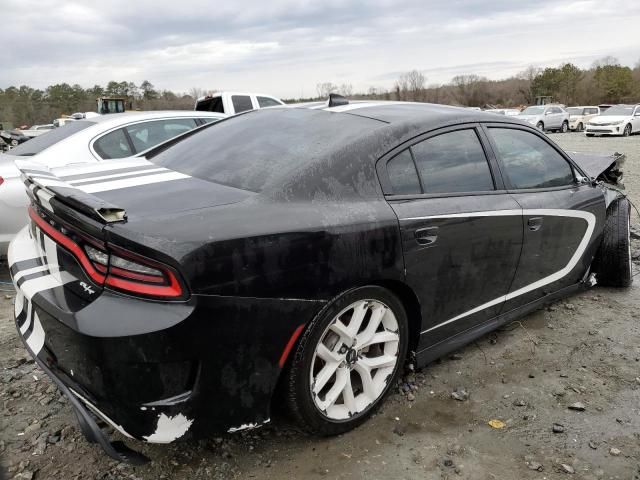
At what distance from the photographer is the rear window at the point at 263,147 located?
7.61 feet

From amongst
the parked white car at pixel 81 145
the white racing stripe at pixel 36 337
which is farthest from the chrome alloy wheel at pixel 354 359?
the parked white car at pixel 81 145

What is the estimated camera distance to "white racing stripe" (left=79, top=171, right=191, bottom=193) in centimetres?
221

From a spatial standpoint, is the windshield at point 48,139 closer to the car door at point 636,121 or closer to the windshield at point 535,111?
the windshield at point 535,111

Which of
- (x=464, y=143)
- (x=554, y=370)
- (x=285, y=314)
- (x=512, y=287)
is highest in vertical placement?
(x=464, y=143)

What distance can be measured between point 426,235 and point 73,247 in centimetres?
154

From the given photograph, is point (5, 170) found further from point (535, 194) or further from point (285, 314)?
point (535, 194)

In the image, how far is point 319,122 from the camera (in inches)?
108

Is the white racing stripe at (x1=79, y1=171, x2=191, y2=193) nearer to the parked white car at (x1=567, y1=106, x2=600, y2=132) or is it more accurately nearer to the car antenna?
the car antenna

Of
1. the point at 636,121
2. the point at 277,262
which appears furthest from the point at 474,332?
the point at 636,121

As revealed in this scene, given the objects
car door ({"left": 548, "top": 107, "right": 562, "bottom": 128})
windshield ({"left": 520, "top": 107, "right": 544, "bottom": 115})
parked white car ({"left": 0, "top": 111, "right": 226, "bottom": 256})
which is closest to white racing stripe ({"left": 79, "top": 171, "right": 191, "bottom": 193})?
parked white car ({"left": 0, "top": 111, "right": 226, "bottom": 256})

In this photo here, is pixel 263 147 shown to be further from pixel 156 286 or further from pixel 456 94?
pixel 456 94

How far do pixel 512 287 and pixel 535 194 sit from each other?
596 mm

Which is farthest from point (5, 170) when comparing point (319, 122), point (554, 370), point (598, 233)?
point (598, 233)

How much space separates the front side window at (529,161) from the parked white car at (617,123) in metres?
25.1
